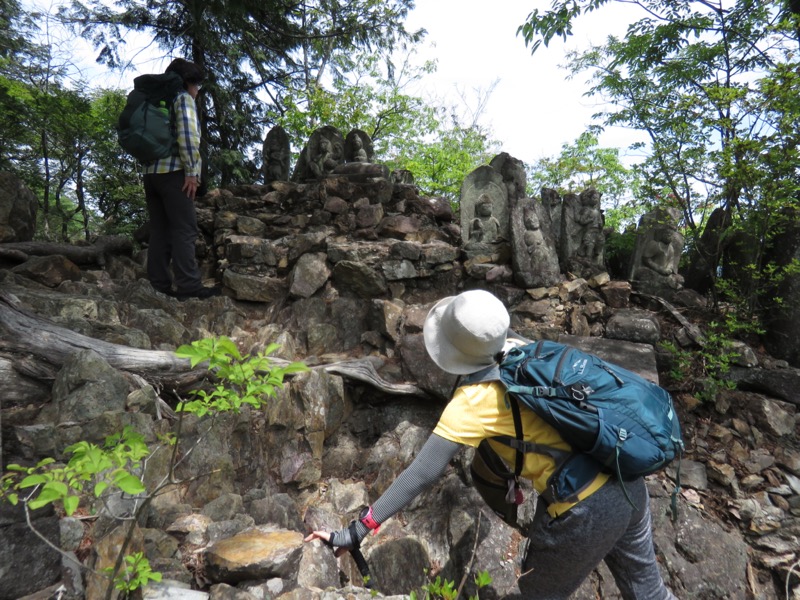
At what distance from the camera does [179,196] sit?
14.7ft

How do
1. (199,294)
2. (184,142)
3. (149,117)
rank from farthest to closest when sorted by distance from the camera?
(199,294) → (184,142) → (149,117)

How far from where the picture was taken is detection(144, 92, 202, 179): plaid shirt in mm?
4211

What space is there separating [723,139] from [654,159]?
0.65 metres

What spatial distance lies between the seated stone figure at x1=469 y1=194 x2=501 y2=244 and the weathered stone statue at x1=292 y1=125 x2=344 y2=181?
315 cm

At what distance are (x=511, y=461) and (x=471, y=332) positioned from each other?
2.05ft

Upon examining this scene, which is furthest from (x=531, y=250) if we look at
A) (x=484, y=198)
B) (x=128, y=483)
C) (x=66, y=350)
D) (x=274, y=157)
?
(x=274, y=157)

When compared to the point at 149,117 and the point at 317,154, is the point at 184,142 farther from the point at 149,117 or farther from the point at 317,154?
the point at 317,154

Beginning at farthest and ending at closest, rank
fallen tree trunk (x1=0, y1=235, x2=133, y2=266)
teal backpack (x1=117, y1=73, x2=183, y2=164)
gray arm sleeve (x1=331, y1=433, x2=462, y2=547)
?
fallen tree trunk (x1=0, y1=235, x2=133, y2=266) → teal backpack (x1=117, y1=73, x2=183, y2=164) → gray arm sleeve (x1=331, y1=433, x2=462, y2=547)

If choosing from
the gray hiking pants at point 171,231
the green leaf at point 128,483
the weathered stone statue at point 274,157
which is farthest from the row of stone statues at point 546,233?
the green leaf at point 128,483

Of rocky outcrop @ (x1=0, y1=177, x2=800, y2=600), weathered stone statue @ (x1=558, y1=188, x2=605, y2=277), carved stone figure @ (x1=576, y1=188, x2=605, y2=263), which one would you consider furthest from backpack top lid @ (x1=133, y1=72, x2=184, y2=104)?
carved stone figure @ (x1=576, y1=188, x2=605, y2=263)

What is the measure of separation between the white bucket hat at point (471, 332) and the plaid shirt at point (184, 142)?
12.0ft

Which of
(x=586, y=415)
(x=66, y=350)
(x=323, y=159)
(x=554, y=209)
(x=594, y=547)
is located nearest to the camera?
(x=586, y=415)

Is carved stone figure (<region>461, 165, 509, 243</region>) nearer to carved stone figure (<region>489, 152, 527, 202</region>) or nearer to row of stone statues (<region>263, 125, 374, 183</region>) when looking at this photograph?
carved stone figure (<region>489, 152, 527, 202</region>)

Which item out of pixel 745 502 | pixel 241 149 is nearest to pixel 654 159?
pixel 745 502
